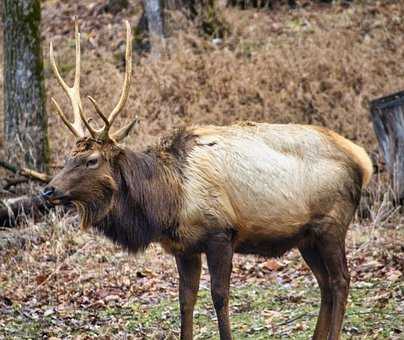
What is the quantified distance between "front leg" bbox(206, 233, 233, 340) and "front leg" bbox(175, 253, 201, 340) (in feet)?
1.35

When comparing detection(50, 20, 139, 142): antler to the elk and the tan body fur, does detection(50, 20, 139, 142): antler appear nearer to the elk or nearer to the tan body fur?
the elk

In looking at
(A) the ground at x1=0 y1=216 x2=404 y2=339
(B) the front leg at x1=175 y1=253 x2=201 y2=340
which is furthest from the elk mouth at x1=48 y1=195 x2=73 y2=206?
(A) the ground at x1=0 y1=216 x2=404 y2=339

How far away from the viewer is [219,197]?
7.59 m

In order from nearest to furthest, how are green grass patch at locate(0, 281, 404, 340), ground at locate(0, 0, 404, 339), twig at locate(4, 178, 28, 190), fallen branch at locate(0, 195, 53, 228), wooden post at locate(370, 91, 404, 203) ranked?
green grass patch at locate(0, 281, 404, 340), ground at locate(0, 0, 404, 339), wooden post at locate(370, 91, 404, 203), fallen branch at locate(0, 195, 53, 228), twig at locate(4, 178, 28, 190)

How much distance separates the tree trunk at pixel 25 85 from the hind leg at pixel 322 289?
21.4 feet

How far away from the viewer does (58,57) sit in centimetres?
2009

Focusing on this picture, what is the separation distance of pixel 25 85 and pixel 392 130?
562 cm

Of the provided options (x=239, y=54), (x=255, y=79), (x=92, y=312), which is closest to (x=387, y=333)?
(x=92, y=312)

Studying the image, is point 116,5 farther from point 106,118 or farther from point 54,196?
point 54,196

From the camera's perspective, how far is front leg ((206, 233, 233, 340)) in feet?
24.4

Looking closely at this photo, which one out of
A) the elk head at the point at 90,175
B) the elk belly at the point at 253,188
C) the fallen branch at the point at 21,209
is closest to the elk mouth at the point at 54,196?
the elk head at the point at 90,175

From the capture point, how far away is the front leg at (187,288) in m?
7.85

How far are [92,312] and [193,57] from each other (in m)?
8.46

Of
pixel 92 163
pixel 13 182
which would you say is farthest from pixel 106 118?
pixel 13 182
